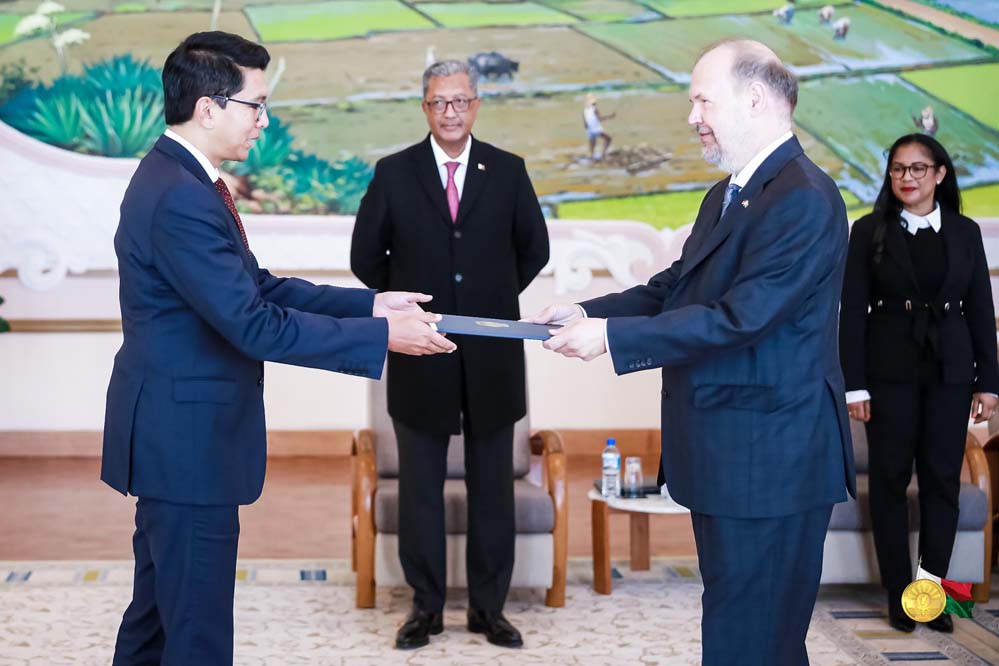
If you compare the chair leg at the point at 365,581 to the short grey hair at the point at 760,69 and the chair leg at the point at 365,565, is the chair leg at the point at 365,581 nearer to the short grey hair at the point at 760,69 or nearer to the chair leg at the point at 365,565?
the chair leg at the point at 365,565

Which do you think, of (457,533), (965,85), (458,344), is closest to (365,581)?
(457,533)

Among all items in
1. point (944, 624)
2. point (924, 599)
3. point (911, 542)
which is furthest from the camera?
point (911, 542)

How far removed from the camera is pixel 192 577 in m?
2.64

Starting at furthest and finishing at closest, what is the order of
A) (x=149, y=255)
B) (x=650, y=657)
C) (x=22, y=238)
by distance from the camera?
(x=22, y=238) → (x=650, y=657) → (x=149, y=255)

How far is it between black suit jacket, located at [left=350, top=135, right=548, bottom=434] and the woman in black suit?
1234mm

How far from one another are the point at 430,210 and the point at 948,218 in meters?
1.86

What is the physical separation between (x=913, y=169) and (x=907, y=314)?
0.51 metres

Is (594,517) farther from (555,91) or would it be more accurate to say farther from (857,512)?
(555,91)

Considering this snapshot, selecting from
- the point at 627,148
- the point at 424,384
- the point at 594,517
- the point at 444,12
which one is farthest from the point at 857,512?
the point at 444,12

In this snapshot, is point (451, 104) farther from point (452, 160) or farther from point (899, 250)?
point (899, 250)

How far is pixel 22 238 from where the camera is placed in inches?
293

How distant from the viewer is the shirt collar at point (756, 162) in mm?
2684

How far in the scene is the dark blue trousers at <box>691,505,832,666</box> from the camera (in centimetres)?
261

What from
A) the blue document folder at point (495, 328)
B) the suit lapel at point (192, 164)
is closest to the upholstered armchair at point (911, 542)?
the blue document folder at point (495, 328)
